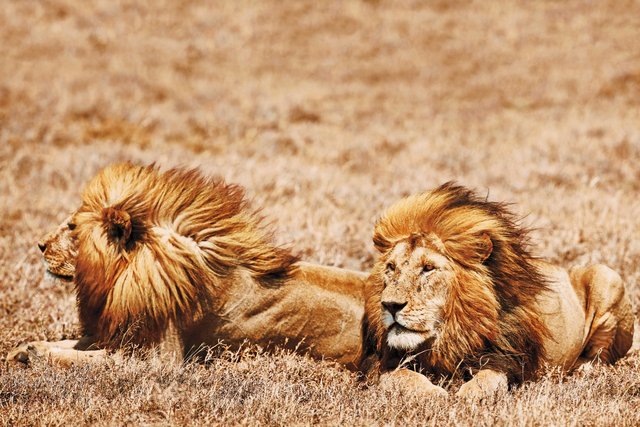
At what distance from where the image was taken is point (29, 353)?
526cm

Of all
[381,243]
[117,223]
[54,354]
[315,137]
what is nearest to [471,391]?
[381,243]

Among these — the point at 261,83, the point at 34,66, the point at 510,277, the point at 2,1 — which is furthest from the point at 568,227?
the point at 2,1

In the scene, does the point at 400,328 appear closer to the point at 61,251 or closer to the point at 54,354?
the point at 54,354

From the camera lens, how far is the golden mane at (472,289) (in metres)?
4.95

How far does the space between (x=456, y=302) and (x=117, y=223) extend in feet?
6.62

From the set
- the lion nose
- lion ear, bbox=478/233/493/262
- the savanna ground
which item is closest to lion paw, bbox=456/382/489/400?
the savanna ground

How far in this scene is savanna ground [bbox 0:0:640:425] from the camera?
4488 mm

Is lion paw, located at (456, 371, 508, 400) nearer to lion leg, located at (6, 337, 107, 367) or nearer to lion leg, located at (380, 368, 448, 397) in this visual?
lion leg, located at (380, 368, 448, 397)

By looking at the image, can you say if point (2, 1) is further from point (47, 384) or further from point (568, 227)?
point (47, 384)

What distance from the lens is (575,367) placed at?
5.80m

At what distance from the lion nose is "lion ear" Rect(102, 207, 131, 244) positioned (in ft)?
5.20

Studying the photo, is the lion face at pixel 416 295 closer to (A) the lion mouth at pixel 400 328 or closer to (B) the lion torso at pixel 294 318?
(A) the lion mouth at pixel 400 328

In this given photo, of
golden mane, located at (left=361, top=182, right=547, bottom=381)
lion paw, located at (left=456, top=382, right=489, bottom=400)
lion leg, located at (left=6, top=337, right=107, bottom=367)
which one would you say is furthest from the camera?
lion leg, located at (left=6, top=337, right=107, bottom=367)

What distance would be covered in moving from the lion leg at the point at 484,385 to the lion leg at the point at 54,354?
2.04m
